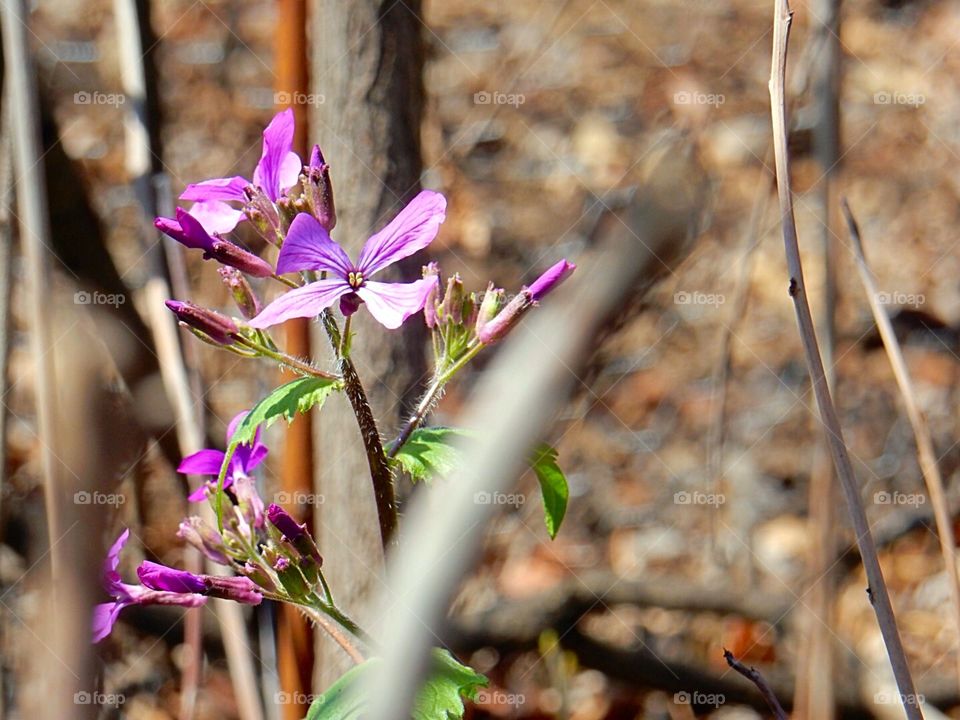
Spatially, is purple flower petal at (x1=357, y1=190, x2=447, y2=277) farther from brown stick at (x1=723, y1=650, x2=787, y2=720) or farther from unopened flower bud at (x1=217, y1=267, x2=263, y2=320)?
brown stick at (x1=723, y1=650, x2=787, y2=720)

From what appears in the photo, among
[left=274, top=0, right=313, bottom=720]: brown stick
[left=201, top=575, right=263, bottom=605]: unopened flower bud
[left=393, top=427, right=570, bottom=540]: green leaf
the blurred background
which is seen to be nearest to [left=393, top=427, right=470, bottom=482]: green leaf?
[left=393, top=427, right=570, bottom=540]: green leaf

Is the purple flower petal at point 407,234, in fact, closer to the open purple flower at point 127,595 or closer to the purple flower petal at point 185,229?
the purple flower petal at point 185,229

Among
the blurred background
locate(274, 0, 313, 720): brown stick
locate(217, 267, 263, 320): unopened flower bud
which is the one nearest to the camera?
locate(217, 267, 263, 320): unopened flower bud

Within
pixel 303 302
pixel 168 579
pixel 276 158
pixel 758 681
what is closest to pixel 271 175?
pixel 276 158

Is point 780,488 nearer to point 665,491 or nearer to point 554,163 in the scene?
point 665,491

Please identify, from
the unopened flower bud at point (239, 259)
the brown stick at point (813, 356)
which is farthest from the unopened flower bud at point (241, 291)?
the brown stick at point (813, 356)

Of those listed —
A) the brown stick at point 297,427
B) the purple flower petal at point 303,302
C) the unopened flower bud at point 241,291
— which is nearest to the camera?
the purple flower petal at point 303,302

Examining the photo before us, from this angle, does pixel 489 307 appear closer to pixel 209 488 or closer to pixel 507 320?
pixel 507 320

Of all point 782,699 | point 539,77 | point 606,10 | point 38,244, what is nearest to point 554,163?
point 539,77
